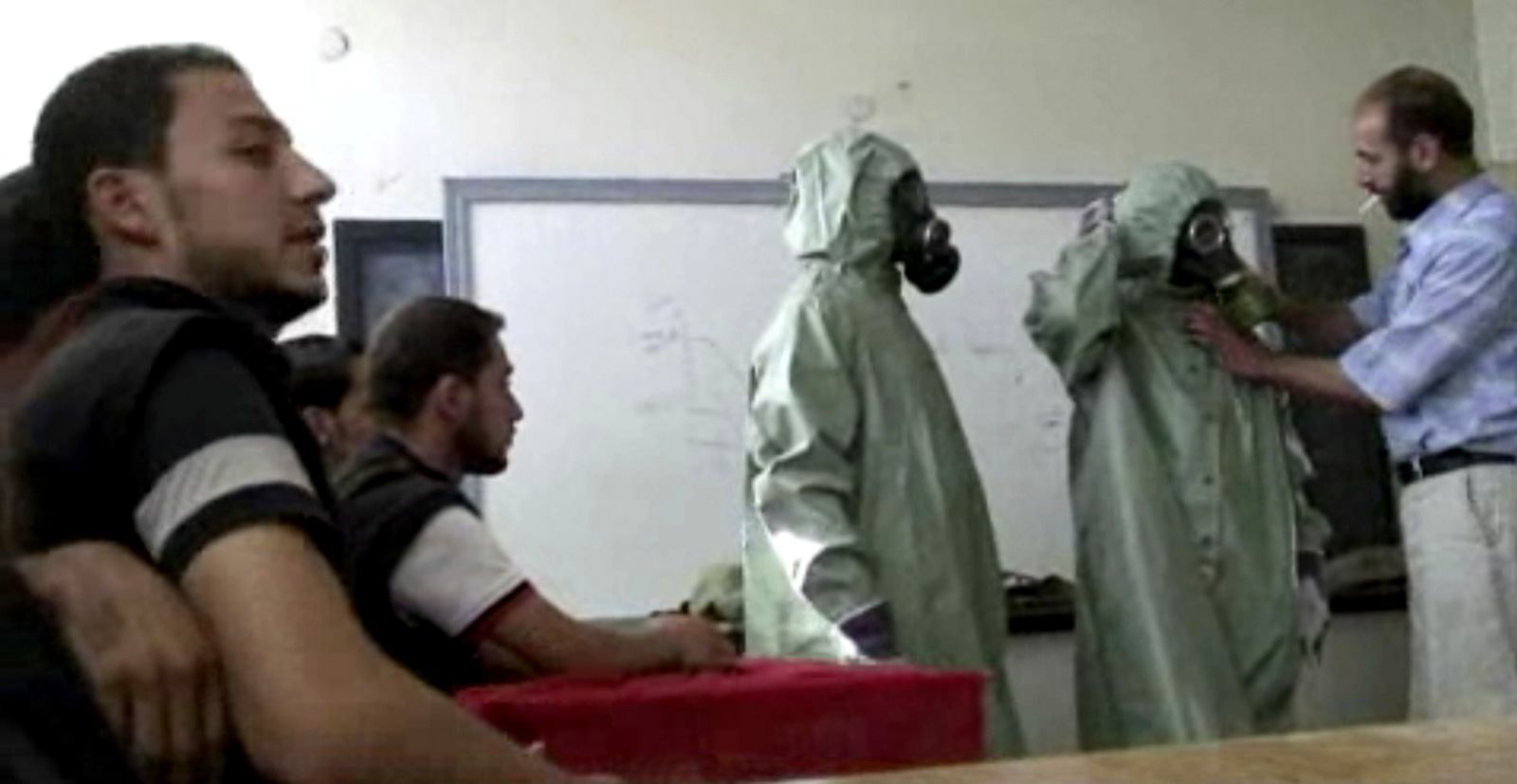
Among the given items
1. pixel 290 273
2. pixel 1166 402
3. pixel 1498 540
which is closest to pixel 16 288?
pixel 290 273

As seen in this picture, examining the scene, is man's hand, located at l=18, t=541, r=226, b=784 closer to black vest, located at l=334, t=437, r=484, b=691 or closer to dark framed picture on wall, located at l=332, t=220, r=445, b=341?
black vest, located at l=334, t=437, r=484, b=691

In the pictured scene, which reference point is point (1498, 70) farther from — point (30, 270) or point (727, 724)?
point (30, 270)

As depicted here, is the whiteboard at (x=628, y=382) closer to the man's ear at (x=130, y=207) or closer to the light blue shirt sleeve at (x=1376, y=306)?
the light blue shirt sleeve at (x=1376, y=306)

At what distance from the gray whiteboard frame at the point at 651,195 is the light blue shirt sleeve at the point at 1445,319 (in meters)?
0.87

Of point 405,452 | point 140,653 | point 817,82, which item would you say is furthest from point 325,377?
point 817,82

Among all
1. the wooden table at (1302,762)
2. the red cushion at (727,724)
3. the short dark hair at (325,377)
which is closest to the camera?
the wooden table at (1302,762)

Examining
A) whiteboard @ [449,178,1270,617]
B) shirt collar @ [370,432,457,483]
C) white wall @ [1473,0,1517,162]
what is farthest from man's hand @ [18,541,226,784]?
white wall @ [1473,0,1517,162]

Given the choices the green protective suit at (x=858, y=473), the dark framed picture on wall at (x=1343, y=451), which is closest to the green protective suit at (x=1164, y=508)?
the green protective suit at (x=858, y=473)

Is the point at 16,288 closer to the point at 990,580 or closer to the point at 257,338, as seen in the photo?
the point at 257,338

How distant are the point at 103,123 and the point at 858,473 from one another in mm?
1477

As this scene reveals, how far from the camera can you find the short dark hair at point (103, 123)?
1.32 metres

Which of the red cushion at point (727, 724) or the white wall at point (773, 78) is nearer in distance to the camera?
the red cushion at point (727, 724)

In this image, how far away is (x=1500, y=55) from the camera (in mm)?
3957

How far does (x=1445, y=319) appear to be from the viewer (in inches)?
110
